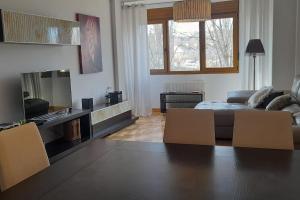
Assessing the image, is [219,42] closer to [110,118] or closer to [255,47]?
[255,47]

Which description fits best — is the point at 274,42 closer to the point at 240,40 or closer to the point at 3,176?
the point at 240,40

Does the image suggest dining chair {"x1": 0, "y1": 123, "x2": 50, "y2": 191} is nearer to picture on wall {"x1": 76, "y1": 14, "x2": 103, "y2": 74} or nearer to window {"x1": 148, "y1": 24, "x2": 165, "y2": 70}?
picture on wall {"x1": 76, "y1": 14, "x2": 103, "y2": 74}

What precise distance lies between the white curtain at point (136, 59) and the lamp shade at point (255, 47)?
2257 mm

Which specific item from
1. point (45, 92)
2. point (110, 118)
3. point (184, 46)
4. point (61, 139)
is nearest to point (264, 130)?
point (45, 92)

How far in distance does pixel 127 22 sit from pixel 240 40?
8.07 feet

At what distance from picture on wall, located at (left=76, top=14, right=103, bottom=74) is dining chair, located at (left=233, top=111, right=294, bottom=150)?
11.6 feet

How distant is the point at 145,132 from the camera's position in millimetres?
5645

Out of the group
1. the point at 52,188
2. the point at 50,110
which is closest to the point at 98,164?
the point at 52,188

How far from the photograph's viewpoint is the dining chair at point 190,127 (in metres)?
2.43

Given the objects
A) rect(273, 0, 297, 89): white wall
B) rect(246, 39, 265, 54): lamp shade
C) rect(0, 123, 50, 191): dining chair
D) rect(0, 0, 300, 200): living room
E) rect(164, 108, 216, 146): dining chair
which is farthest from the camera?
rect(246, 39, 265, 54): lamp shade

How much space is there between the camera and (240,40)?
A: 6.51m

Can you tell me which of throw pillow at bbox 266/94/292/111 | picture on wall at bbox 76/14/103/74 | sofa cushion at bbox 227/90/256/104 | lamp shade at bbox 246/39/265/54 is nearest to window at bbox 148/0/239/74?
lamp shade at bbox 246/39/265/54

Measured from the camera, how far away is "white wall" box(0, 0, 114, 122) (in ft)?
12.5

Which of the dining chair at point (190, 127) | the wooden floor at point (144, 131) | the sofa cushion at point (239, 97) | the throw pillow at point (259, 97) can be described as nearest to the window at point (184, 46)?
the wooden floor at point (144, 131)
